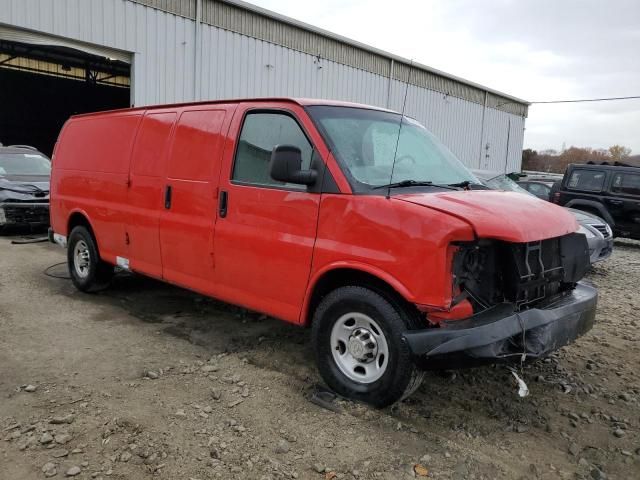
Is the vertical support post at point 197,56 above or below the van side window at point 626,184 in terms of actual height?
above

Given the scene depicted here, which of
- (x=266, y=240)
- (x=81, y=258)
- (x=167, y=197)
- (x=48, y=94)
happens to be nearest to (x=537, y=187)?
(x=81, y=258)

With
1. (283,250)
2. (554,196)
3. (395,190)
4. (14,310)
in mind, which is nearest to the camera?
(395,190)

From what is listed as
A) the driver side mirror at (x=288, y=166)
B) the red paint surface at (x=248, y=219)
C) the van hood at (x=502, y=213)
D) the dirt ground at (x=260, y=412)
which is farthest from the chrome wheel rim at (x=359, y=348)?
the driver side mirror at (x=288, y=166)

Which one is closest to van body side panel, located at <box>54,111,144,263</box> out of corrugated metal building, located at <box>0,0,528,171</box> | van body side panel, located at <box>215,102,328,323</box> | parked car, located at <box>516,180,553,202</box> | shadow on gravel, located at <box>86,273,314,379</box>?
shadow on gravel, located at <box>86,273,314,379</box>

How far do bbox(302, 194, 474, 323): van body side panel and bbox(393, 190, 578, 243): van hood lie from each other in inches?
3.9

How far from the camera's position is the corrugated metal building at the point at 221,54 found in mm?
11945

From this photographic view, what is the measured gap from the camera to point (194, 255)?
186 inches

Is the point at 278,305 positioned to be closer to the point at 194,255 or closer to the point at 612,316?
the point at 194,255

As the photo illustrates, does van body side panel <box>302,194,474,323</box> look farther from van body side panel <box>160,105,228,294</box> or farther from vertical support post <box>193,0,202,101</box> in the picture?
vertical support post <box>193,0,202,101</box>

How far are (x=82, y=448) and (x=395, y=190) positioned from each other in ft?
8.13

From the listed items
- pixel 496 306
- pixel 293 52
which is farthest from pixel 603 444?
pixel 293 52

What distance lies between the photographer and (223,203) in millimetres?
4406

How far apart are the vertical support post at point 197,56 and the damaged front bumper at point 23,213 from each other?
4983mm

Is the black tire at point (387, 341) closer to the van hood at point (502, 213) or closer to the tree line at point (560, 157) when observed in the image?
the van hood at point (502, 213)
